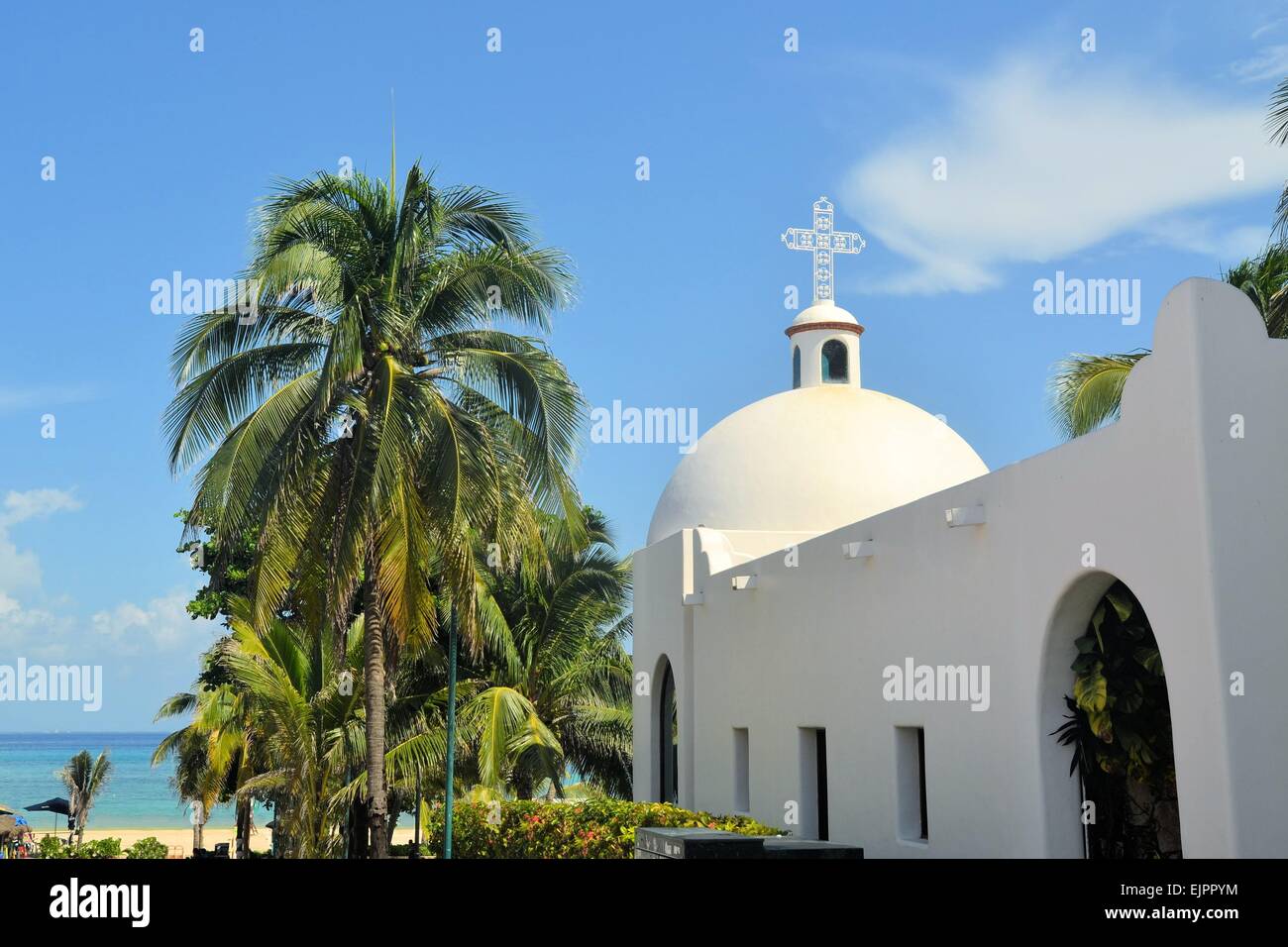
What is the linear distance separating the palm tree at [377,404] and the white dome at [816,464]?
4.15 metres

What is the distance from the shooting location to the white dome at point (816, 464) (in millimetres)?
18938

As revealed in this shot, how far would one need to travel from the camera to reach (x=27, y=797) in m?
104

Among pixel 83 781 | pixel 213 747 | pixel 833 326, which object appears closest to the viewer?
pixel 833 326

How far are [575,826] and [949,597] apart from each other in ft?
18.7

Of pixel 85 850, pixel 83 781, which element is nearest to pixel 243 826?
pixel 85 850

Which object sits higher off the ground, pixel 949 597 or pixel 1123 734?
pixel 949 597

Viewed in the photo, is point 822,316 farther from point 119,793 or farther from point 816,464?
point 119,793

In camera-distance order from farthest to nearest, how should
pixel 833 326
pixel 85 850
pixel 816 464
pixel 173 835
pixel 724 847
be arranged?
pixel 173 835 → pixel 833 326 → pixel 85 850 → pixel 816 464 → pixel 724 847

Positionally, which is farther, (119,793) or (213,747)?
(119,793)

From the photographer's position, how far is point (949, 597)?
12.4m

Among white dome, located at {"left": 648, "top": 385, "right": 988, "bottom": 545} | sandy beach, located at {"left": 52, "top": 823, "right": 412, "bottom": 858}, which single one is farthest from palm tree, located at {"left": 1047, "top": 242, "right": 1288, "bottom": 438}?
sandy beach, located at {"left": 52, "top": 823, "right": 412, "bottom": 858}
